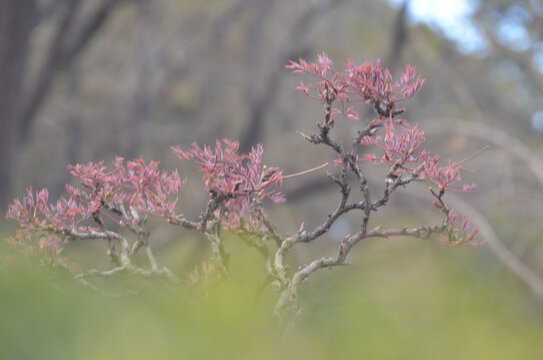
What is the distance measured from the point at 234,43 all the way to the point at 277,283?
9750mm

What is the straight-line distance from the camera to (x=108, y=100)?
10.0 metres

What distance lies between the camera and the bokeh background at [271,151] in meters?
0.35

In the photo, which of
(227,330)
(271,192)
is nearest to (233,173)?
(271,192)

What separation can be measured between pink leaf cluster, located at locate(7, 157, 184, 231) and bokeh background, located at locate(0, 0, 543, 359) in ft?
0.20

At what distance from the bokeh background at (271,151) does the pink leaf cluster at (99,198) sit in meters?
0.06

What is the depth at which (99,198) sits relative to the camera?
2.78 feet

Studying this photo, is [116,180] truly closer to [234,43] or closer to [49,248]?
[49,248]

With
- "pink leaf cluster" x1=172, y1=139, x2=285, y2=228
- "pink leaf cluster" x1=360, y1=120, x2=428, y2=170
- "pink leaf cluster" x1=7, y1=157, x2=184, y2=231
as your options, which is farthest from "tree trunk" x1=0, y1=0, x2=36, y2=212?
"pink leaf cluster" x1=360, y1=120, x2=428, y2=170

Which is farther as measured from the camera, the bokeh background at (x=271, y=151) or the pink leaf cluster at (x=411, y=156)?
the pink leaf cluster at (x=411, y=156)

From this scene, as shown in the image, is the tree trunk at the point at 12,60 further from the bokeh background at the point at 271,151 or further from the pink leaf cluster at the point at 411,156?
the pink leaf cluster at the point at 411,156

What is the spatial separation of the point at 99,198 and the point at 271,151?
31.5ft

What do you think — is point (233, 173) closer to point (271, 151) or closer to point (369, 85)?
point (369, 85)

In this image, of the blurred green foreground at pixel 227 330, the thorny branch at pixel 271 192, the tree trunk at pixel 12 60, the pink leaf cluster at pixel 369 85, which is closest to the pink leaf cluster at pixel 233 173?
the thorny branch at pixel 271 192

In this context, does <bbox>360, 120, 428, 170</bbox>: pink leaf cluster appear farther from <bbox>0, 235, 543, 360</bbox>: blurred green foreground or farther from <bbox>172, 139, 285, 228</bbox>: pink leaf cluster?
<bbox>0, 235, 543, 360</bbox>: blurred green foreground
